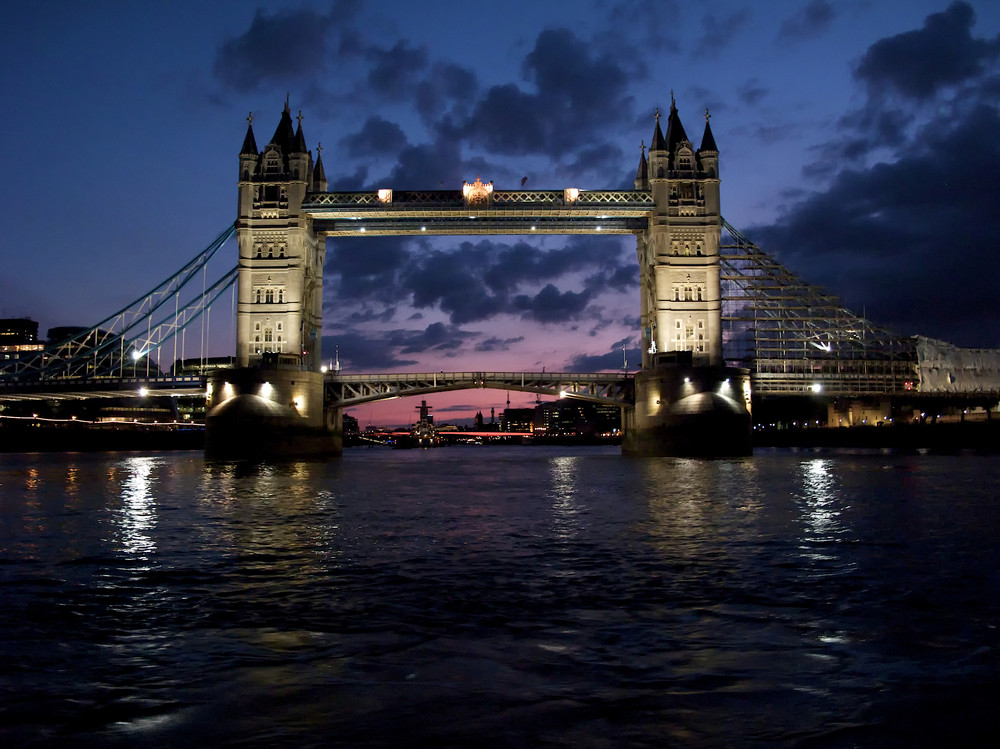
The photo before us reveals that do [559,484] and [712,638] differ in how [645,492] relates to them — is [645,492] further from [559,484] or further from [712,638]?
[712,638]

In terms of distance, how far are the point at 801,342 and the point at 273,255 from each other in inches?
2006

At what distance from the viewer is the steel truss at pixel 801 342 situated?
74.4 meters

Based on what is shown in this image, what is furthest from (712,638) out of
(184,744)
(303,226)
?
(303,226)

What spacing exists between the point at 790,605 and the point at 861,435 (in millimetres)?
82517

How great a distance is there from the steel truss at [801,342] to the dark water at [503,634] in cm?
6016

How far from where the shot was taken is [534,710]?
5258mm

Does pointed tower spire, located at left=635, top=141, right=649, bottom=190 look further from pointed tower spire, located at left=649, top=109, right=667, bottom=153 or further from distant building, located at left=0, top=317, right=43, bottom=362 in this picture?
distant building, located at left=0, top=317, right=43, bottom=362

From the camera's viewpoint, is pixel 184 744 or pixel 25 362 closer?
pixel 184 744

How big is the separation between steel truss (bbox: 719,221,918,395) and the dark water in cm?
6016

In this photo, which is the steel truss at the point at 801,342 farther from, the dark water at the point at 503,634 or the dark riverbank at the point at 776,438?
the dark water at the point at 503,634

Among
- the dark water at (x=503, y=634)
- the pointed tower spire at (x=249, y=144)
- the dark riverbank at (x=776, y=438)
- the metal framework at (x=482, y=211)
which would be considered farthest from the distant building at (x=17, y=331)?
the dark water at (x=503, y=634)

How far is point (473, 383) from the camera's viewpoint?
215 feet

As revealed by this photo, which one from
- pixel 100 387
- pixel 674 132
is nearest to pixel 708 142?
pixel 674 132

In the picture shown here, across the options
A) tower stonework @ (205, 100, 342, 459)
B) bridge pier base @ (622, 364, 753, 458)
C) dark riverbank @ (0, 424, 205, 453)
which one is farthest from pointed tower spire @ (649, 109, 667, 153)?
dark riverbank @ (0, 424, 205, 453)
